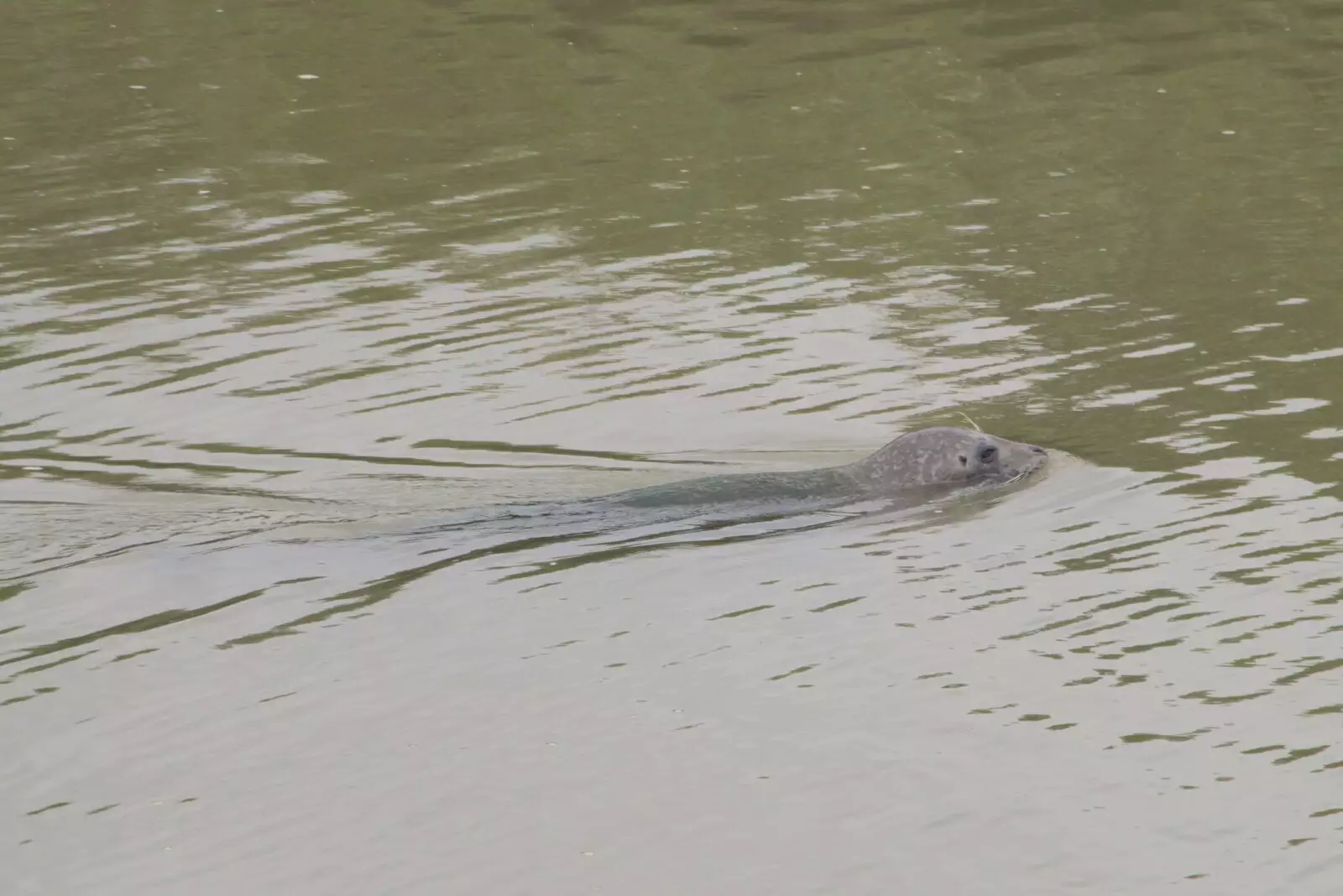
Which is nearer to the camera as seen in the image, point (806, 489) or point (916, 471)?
point (806, 489)

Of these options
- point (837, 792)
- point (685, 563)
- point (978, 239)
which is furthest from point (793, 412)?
point (837, 792)

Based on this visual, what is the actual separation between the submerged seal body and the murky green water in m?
0.35

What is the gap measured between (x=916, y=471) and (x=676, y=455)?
168 centimetres

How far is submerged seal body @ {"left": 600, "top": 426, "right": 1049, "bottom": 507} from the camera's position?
13.1 m

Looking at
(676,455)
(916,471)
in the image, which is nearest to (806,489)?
(916,471)

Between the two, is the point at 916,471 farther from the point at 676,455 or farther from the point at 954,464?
the point at 676,455

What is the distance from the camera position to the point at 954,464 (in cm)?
1323

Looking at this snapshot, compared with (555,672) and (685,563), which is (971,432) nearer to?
(685,563)

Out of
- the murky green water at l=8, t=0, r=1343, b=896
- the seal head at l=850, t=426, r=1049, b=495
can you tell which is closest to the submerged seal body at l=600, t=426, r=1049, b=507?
the seal head at l=850, t=426, r=1049, b=495

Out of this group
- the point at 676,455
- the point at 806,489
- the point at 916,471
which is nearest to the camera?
the point at 806,489

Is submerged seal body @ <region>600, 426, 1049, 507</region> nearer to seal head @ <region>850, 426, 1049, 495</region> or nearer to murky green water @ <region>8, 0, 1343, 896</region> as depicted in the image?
seal head @ <region>850, 426, 1049, 495</region>

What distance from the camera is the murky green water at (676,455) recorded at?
29.9 ft

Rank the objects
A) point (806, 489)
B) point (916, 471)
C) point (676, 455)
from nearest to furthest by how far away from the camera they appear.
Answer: point (806, 489) → point (916, 471) → point (676, 455)

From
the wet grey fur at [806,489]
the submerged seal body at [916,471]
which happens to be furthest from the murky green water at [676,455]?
the submerged seal body at [916,471]
